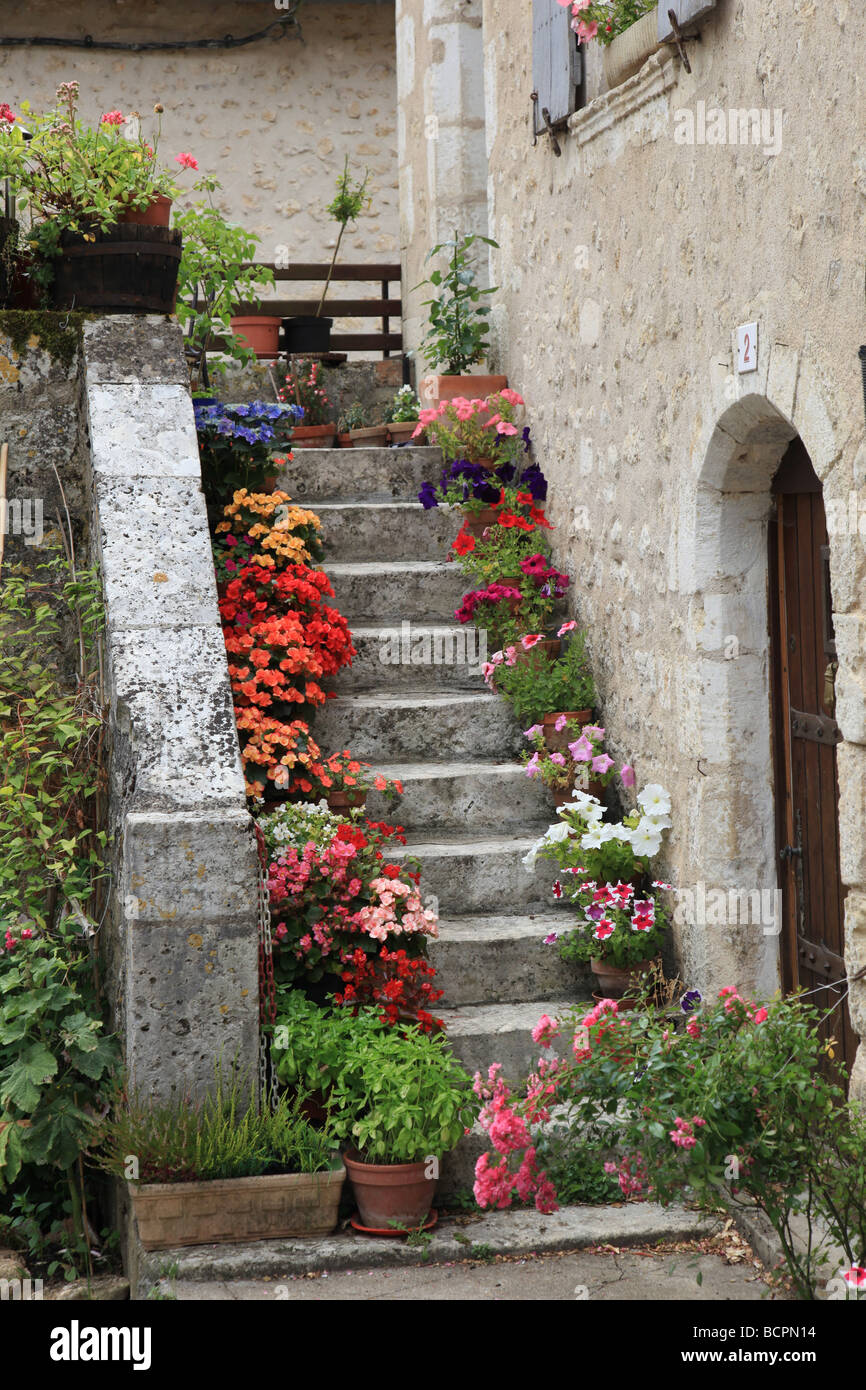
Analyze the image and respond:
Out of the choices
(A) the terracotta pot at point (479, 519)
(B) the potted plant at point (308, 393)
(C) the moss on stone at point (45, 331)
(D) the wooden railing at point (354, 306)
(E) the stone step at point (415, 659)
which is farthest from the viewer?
(D) the wooden railing at point (354, 306)

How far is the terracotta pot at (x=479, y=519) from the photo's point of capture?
5805mm

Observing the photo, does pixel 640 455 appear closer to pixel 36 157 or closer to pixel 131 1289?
pixel 36 157

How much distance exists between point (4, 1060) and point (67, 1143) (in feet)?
0.93

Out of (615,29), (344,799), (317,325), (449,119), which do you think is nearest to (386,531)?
(344,799)

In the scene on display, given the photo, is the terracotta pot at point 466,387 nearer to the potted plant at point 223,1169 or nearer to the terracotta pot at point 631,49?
the terracotta pot at point 631,49

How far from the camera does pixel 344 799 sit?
15.0 feet

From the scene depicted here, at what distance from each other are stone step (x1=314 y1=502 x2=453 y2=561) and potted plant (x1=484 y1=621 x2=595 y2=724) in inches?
33.1

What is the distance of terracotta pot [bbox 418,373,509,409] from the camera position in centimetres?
635

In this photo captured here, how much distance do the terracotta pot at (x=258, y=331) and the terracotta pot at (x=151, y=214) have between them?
10.2 feet

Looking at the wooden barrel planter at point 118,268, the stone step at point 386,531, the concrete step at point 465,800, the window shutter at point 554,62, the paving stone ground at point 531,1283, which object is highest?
the window shutter at point 554,62

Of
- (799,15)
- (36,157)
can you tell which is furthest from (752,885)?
(36,157)

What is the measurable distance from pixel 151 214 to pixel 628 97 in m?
1.76

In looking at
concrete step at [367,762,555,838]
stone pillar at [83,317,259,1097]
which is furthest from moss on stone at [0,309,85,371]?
concrete step at [367,762,555,838]

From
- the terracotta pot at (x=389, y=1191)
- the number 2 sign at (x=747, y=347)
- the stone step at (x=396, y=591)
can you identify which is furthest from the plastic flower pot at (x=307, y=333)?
the terracotta pot at (x=389, y=1191)
